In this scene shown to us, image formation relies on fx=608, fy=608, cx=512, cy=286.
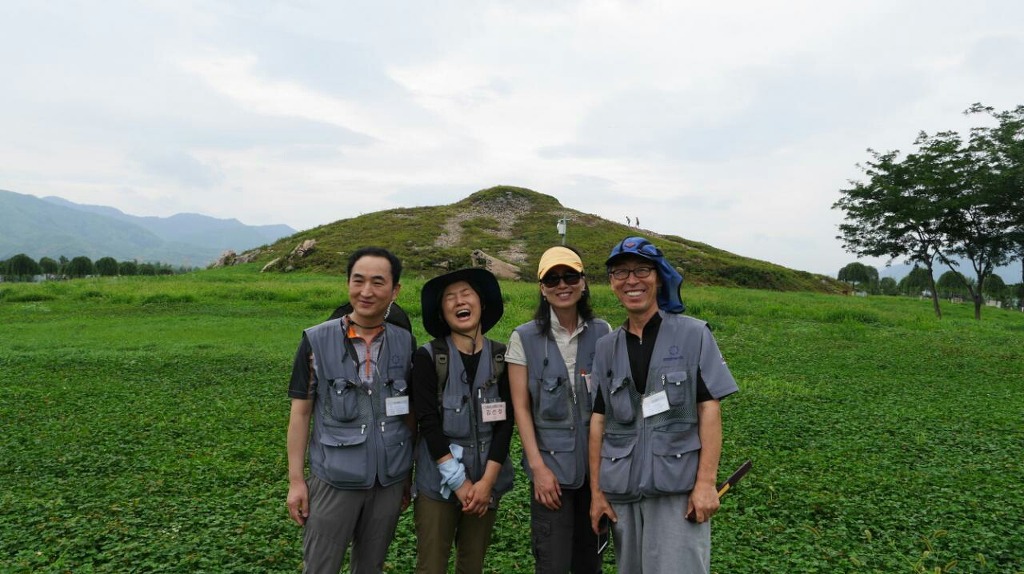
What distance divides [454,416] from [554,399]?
0.53 m

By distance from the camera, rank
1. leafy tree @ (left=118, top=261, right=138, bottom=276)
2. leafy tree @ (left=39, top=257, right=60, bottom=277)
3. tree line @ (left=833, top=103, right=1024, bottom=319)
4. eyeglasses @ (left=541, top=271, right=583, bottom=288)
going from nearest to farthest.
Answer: eyeglasses @ (left=541, top=271, right=583, bottom=288), tree line @ (left=833, top=103, right=1024, bottom=319), leafy tree @ (left=118, top=261, right=138, bottom=276), leafy tree @ (left=39, top=257, right=60, bottom=277)

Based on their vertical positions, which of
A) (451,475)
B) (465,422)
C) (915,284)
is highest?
(915,284)

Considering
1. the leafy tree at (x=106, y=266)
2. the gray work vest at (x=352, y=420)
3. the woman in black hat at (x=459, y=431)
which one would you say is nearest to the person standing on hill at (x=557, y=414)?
the woman in black hat at (x=459, y=431)

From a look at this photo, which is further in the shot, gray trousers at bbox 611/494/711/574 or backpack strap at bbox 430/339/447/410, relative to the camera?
backpack strap at bbox 430/339/447/410

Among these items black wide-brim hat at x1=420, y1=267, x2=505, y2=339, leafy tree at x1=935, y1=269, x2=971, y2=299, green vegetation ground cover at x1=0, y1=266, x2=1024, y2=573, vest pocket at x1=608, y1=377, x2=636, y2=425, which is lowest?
green vegetation ground cover at x1=0, y1=266, x2=1024, y2=573

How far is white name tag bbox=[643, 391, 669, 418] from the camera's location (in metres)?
2.82

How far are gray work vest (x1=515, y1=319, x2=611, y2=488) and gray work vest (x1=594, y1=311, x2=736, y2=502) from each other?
0.87ft

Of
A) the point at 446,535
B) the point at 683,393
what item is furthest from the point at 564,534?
the point at 683,393

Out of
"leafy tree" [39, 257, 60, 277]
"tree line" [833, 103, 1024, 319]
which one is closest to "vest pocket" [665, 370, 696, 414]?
"tree line" [833, 103, 1024, 319]

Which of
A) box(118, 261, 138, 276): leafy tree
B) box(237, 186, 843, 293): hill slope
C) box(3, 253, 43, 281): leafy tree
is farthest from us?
box(118, 261, 138, 276): leafy tree

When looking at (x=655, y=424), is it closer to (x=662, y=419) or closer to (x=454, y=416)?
(x=662, y=419)

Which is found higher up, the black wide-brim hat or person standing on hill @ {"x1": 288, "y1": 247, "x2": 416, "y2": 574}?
the black wide-brim hat

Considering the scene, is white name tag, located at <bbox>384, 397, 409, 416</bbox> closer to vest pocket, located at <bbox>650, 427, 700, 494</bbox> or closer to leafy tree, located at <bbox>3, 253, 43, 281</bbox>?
vest pocket, located at <bbox>650, 427, 700, 494</bbox>

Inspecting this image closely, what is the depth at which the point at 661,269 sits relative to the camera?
3049 millimetres
